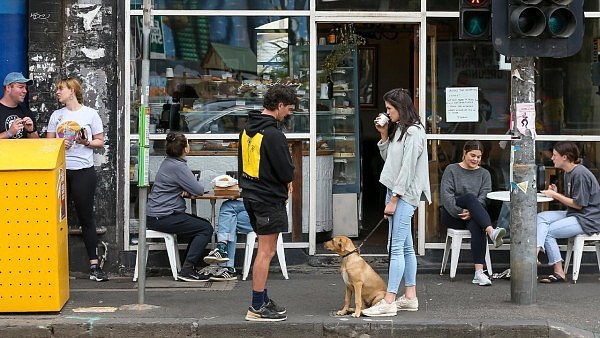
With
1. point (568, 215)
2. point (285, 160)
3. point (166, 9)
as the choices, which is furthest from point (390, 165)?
point (166, 9)

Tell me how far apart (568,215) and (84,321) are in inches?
193

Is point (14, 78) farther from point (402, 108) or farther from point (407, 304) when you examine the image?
point (407, 304)

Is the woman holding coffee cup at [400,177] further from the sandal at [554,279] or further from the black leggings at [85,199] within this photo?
the black leggings at [85,199]

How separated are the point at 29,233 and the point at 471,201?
4.25 meters

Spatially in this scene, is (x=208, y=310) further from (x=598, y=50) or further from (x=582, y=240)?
(x=598, y=50)

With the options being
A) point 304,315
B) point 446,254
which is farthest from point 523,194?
point 304,315

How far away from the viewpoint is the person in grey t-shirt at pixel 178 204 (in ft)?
32.8

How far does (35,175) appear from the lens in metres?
8.40

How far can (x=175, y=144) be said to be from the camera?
32.8 ft

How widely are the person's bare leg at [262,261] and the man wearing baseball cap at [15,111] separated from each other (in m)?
2.96

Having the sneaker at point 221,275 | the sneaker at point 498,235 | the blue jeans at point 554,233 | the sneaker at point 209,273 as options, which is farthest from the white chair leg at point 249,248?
the blue jeans at point 554,233

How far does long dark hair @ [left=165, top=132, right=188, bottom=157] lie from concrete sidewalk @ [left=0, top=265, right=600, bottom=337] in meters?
1.30

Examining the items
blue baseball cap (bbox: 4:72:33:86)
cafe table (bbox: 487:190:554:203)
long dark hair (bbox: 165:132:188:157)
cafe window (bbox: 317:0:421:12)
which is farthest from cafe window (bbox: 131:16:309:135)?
cafe table (bbox: 487:190:554:203)

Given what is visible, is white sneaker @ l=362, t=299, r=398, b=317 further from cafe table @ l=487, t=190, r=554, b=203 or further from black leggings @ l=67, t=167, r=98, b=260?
black leggings @ l=67, t=167, r=98, b=260
